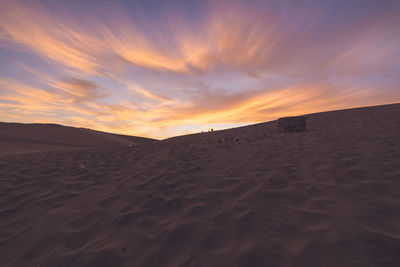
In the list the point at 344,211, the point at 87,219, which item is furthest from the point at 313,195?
the point at 87,219

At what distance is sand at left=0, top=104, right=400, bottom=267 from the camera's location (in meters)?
2.12

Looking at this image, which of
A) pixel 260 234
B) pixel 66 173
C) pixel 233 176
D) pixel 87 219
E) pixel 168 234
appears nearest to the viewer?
pixel 260 234

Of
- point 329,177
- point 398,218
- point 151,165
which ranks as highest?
point 151,165

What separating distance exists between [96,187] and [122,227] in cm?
188

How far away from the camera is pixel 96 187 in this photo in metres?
4.22

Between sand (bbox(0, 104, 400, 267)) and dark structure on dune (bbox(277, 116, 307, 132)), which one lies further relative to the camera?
dark structure on dune (bbox(277, 116, 307, 132))

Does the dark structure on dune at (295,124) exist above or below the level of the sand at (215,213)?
above

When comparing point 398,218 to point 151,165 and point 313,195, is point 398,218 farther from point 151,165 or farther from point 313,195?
Result: point 151,165

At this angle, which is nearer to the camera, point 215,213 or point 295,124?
point 215,213

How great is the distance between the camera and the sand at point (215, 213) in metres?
2.12

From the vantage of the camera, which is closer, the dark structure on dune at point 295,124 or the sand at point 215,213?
the sand at point 215,213

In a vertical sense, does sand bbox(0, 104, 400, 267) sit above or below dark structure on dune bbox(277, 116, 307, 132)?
below

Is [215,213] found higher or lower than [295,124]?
lower

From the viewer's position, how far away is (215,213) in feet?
9.42
